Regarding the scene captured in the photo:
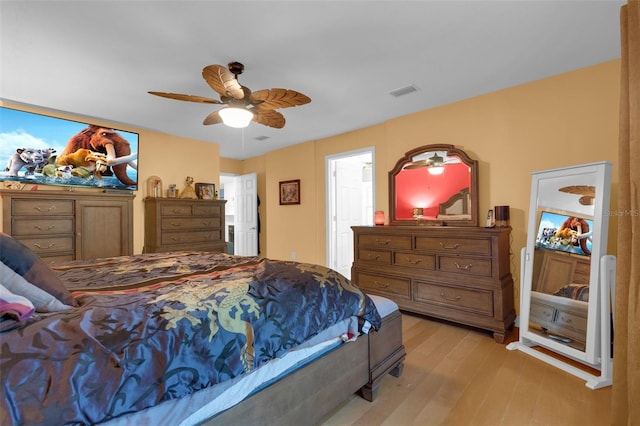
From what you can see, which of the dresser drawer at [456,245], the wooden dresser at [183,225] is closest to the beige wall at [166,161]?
the wooden dresser at [183,225]

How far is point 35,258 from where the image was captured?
1.07 metres

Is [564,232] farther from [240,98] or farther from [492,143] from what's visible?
[240,98]

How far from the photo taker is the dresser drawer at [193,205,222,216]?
4.14 m

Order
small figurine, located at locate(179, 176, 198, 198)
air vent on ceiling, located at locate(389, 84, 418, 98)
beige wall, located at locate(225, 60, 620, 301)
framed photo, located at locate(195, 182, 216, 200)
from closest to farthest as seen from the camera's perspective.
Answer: beige wall, located at locate(225, 60, 620, 301)
air vent on ceiling, located at locate(389, 84, 418, 98)
small figurine, located at locate(179, 176, 198, 198)
framed photo, located at locate(195, 182, 216, 200)

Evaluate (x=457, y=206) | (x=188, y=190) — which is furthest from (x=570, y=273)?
(x=188, y=190)

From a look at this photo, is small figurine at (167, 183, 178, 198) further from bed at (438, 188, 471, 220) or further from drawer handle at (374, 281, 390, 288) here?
bed at (438, 188, 471, 220)

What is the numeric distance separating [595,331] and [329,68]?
112 inches

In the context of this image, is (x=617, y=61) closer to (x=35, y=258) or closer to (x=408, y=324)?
(x=408, y=324)

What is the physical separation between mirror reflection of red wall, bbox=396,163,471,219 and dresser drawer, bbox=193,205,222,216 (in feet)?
8.76

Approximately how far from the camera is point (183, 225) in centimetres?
400

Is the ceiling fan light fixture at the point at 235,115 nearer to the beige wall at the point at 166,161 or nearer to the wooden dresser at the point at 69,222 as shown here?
the wooden dresser at the point at 69,222

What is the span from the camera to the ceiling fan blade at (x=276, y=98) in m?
2.21

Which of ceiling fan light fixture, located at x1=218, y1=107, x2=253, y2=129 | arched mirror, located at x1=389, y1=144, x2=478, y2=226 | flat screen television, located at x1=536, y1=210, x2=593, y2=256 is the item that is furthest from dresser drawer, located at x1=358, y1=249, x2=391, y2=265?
ceiling fan light fixture, located at x1=218, y1=107, x2=253, y2=129

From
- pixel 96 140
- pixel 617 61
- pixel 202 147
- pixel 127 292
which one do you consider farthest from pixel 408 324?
pixel 96 140
